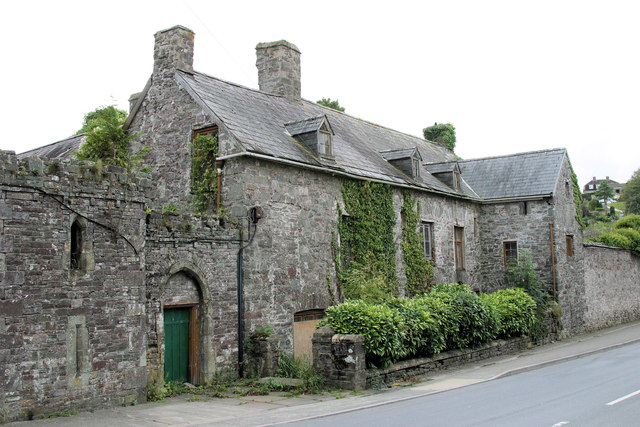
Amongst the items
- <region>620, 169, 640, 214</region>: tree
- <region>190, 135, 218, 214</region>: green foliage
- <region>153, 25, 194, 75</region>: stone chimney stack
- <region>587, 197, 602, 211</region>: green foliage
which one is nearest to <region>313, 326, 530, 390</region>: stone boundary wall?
<region>190, 135, 218, 214</region>: green foliage

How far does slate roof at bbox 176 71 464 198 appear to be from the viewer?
16844 millimetres

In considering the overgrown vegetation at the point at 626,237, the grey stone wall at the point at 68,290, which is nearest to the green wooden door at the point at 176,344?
the grey stone wall at the point at 68,290

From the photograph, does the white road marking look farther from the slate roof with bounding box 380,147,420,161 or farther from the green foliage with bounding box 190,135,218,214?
the slate roof with bounding box 380,147,420,161

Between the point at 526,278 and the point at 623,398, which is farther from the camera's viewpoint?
the point at 526,278

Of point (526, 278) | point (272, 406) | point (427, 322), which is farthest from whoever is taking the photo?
point (526, 278)

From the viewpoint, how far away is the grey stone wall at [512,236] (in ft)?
85.0

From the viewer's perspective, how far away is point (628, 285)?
32656 mm

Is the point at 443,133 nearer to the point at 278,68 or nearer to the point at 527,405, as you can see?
the point at 278,68

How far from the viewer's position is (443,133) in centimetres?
3641

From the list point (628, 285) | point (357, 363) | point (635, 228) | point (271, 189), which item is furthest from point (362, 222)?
point (635, 228)

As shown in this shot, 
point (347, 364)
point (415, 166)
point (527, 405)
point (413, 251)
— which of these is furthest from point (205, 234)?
point (415, 166)

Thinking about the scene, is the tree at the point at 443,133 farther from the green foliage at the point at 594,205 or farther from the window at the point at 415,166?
the green foliage at the point at 594,205

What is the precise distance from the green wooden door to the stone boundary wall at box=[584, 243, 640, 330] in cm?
2072

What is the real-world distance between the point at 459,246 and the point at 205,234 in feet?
46.3
